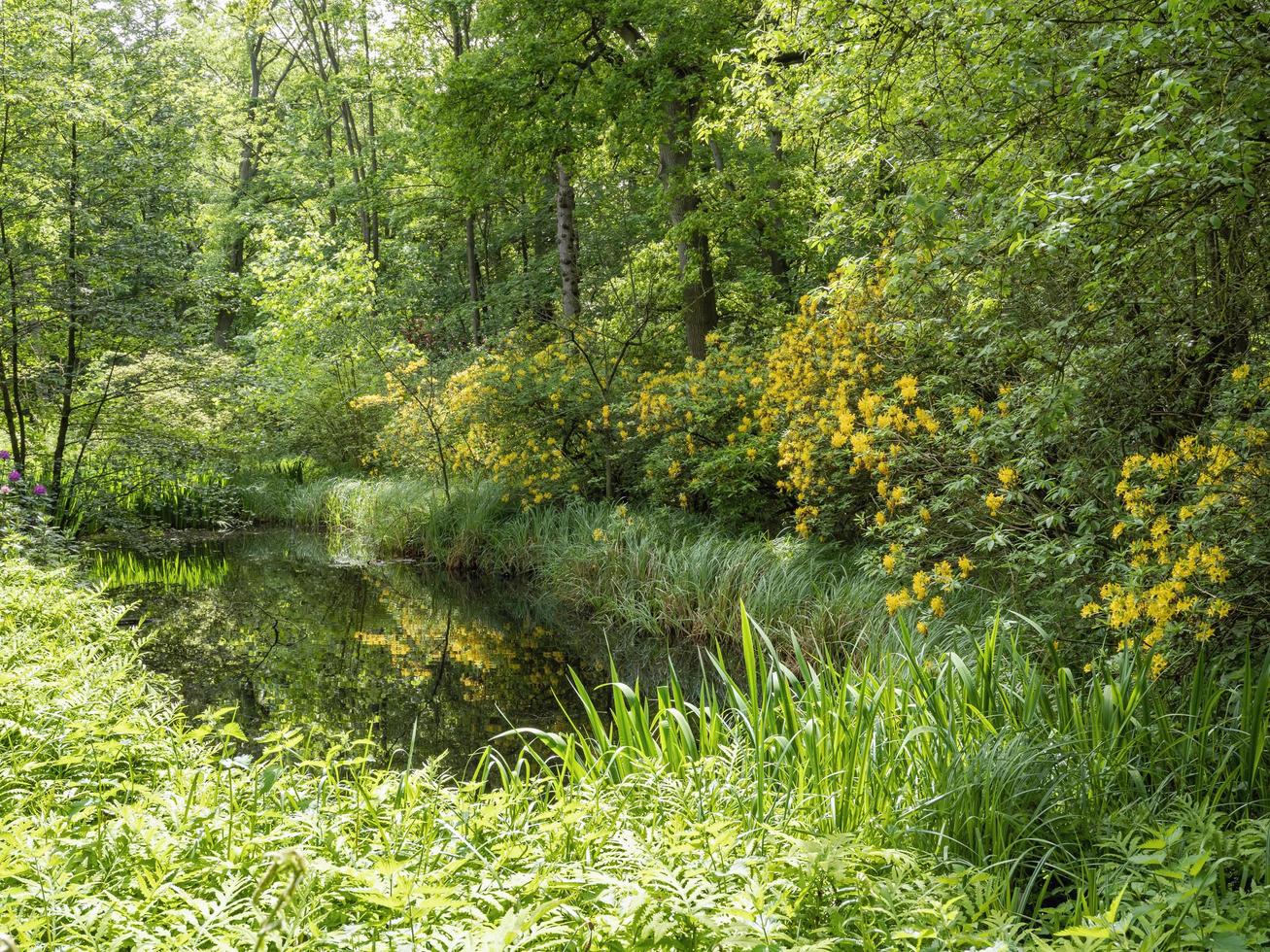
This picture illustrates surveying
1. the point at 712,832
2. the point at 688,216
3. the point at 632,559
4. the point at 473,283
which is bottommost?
the point at 632,559

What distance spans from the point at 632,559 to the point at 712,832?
20.8ft

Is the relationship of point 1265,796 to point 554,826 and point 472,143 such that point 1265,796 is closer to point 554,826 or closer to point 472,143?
point 554,826

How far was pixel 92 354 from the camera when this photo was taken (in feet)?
30.4

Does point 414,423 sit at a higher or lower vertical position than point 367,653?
higher

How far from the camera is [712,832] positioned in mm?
1989

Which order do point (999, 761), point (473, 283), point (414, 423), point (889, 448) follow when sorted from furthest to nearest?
point (473, 283), point (414, 423), point (889, 448), point (999, 761)

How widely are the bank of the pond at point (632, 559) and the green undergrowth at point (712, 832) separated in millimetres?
2681

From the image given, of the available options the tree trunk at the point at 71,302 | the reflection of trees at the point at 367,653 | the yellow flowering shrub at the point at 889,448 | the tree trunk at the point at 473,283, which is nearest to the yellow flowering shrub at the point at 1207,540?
the yellow flowering shrub at the point at 889,448

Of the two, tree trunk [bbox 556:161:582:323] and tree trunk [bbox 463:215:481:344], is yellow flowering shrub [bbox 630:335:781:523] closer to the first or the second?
tree trunk [bbox 556:161:582:323]

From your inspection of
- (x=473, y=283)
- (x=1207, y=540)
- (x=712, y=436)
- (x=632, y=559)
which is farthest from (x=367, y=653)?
(x=473, y=283)

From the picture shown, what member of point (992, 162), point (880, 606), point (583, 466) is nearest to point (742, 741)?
point (992, 162)

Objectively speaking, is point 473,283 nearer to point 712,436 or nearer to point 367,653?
point 712,436

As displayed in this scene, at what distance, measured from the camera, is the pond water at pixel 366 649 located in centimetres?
571

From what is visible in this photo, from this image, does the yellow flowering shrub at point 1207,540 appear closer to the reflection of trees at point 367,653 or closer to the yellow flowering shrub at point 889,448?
the yellow flowering shrub at point 889,448
